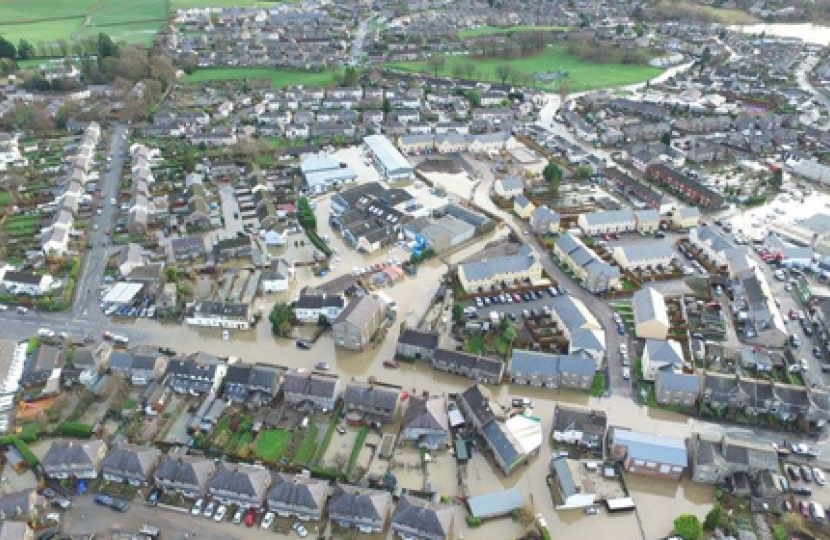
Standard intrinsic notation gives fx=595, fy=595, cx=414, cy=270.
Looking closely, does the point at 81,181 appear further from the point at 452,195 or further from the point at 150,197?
the point at 452,195

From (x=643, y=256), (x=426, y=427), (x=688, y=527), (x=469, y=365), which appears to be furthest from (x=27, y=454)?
(x=643, y=256)

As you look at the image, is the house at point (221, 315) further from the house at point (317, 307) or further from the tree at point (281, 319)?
the house at point (317, 307)

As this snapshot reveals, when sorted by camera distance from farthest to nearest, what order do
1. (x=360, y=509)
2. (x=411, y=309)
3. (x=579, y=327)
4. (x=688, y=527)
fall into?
(x=411, y=309)
(x=579, y=327)
(x=360, y=509)
(x=688, y=527)

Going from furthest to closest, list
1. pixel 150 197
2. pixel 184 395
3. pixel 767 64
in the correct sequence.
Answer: pixel 767 64 < pixel 150 197 < pixel 184 395

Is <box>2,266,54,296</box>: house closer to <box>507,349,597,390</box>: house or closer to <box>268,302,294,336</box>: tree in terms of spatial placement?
<box>268,302,294,336</box>: tree

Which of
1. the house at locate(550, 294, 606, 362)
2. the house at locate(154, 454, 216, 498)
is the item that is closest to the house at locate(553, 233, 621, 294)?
the house at locate(550, 294, 606, 362)

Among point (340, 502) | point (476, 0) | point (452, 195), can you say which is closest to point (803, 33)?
point (476, 0)

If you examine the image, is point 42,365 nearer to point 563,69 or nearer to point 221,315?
point 221,315
